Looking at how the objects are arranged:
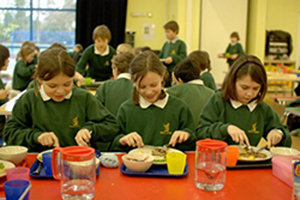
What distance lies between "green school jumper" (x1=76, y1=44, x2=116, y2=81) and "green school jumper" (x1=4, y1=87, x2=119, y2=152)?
266 cm

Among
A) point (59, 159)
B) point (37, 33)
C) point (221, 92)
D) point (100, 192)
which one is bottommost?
point (100, 192)

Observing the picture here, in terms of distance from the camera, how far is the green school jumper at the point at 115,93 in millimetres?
2953

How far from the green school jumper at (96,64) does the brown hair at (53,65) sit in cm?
276

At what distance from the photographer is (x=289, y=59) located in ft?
22.6

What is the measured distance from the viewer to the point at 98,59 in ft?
15.1

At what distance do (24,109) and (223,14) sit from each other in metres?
7.31

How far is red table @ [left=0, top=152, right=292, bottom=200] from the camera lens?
3.95ft

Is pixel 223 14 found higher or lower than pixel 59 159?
higher

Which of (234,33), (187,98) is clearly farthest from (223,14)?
(187,98)

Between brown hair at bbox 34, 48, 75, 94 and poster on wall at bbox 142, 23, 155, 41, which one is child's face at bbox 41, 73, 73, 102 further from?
poster on wall at bbox 142, 23, 155, 41

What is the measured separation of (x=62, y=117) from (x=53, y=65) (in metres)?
0.31

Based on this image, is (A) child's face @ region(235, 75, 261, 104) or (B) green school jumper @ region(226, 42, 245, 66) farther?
(B) green school jumper @ region(226, 42, 245, 66)

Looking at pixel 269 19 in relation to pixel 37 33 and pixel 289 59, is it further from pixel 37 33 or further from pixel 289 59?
pixel 37 33

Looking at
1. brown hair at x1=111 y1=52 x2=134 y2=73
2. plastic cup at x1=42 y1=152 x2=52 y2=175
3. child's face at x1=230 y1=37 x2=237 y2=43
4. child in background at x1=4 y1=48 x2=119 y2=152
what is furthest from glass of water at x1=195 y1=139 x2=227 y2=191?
child's face at x1=230 y1=37 x2=237 y2=43
